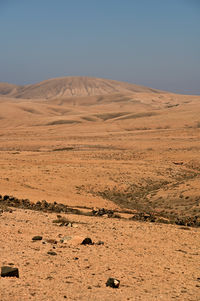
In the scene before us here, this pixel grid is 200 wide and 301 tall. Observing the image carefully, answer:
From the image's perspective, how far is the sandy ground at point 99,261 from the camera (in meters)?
8.07

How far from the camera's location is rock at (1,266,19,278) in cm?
833

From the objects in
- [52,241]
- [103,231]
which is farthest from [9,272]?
[103,231]

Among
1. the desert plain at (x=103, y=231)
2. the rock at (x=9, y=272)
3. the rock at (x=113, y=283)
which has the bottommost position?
the desert plain at (x=103, y=231)

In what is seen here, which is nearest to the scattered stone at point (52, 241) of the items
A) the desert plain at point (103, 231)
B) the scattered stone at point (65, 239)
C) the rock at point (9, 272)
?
the desert plain at point (103, 231)

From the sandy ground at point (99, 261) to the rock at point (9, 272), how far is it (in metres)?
0.15

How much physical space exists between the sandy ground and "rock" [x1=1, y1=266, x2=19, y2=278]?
15 centimetres

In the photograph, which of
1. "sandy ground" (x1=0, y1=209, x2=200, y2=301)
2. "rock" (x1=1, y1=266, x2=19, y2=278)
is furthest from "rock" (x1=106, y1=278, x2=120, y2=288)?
"rock" (x1=1, y1=266, x2=19, y2=278)

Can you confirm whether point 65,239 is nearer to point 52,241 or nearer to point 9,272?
point 52,241

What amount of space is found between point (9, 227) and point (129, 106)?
146m

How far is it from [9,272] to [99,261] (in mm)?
2563

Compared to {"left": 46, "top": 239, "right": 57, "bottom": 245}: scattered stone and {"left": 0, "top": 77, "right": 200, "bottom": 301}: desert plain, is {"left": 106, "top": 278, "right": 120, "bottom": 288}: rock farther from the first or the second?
{"left": 46, "top": 239, "right": 57, "bottom": 245}: scattered stone

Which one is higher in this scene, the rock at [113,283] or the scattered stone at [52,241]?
the rock at [113,283]

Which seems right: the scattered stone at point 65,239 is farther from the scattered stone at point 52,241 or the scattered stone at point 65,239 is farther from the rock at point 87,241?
the rock at point 87,241

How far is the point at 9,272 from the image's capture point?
838 cm
